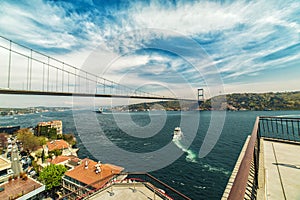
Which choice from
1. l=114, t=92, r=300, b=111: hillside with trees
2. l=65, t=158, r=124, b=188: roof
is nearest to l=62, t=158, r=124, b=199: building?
l=65, t=158, r=124, b=188: roof

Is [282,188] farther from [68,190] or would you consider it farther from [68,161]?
[68,161]

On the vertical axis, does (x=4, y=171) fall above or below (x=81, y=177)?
above

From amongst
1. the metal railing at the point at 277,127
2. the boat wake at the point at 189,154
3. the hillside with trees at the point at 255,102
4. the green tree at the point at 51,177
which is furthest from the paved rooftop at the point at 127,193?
the hillside with trees at the point at 255,102

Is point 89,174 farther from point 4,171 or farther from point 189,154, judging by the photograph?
point 189,154

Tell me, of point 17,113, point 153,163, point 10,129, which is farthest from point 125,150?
point 17,113

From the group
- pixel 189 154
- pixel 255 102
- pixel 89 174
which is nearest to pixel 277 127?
pixel 89 174

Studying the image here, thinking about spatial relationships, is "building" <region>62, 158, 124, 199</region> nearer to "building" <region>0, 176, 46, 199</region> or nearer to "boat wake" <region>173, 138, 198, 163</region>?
"building" <region>0, 176, 46, 199</region>
